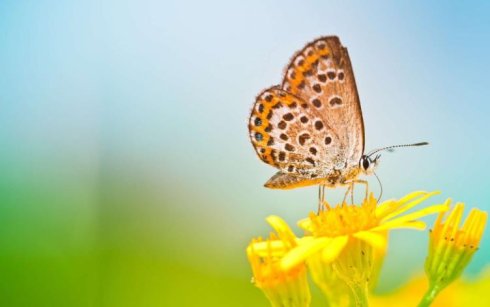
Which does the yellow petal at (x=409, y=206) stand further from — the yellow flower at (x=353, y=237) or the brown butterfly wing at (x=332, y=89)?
the brown butterfly wing at (x=332, y=89)

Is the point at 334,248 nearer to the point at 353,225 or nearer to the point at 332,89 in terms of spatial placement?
the point at 353,225

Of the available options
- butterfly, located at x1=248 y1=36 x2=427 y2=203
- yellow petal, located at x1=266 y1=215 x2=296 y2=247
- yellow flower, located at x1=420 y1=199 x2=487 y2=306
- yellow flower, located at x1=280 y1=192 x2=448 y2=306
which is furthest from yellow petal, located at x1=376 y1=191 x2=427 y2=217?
yellow petal, located at x1=266 y1=215 x2=296 y2=247

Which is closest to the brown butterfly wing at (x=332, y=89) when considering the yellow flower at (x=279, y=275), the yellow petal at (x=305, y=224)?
the yellow petal at (x=305, y=224)

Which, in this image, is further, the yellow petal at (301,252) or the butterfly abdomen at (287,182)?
the butterfly abdomen at (287,182)

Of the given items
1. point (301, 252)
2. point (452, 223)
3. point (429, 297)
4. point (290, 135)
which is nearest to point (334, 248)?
point (301, 252)

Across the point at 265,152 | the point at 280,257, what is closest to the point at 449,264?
the point at 280,257

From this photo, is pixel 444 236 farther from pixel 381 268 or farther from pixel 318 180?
pixel 318 180

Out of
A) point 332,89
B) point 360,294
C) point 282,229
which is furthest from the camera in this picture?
point 332,89

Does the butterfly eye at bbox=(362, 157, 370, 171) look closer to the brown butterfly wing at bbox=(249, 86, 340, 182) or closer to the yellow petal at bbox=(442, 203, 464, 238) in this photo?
the brown butterfly wing at bbox=(249, 86, 340, 182)
